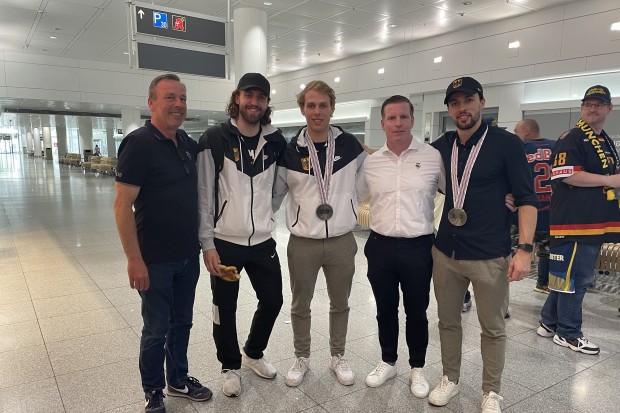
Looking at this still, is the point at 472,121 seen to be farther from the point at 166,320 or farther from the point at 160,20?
the point at 160,20

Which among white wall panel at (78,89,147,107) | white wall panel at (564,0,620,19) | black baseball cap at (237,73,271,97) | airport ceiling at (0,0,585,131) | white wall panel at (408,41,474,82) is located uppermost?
airport ceiling at (0,0,585,131)

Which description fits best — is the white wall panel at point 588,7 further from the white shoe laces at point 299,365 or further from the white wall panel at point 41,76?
the white wall panel at point 41,76

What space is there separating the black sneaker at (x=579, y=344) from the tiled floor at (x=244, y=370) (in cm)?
5

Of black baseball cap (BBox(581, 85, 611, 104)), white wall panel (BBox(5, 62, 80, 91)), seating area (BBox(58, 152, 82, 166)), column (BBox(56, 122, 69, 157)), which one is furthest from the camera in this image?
column (BBox(56, 122, 69, 157))

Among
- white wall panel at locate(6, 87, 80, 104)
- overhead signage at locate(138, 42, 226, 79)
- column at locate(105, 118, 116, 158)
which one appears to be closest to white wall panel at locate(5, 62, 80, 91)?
white wall panel at locate(6, 87, 80, 104)

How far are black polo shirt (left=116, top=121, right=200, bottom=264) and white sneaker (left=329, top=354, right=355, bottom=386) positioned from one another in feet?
4.08

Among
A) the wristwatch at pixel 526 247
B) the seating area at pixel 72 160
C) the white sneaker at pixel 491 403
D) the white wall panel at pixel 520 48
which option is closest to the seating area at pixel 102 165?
the seating area at pixel 72 160

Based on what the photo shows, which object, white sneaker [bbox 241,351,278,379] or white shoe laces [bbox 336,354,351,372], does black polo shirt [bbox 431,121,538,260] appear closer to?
white shoe laces [bbox 336,354,351,372]

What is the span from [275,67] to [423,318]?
14780 millimetres

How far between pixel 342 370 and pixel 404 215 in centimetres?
111

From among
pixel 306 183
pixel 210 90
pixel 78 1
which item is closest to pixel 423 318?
pixel 306 183

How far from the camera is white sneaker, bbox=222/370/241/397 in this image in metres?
2.49

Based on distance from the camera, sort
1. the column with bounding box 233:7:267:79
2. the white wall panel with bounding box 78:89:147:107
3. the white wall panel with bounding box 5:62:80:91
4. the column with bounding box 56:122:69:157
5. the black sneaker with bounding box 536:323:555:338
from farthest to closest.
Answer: the column with bounding box 56:122:69:157 < the white wall panel with bounding box 78:89:147:107 < the white wall panel with bounding box 5:62:80:91 < the column with bounding box 233:7:267:79 < the black sneaker with bounding box 536:323:555:338

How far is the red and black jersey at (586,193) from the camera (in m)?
3.12
